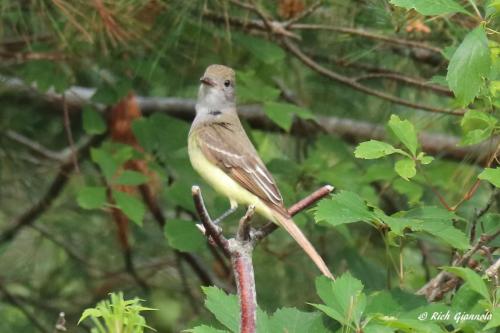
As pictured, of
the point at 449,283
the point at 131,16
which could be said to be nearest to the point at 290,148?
the point at 131,16

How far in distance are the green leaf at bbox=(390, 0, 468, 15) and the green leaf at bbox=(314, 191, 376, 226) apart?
1.92ft

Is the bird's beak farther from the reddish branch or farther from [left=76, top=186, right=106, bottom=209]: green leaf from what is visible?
the reddish branch

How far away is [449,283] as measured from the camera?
10.9 ft

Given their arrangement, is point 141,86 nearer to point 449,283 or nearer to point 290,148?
point 290,148

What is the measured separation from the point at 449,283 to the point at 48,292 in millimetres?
3474

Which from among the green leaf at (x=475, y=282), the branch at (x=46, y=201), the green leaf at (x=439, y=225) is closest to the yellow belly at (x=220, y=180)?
the green leaf at (x=439, y=225)

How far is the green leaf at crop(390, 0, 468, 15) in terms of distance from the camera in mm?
3104

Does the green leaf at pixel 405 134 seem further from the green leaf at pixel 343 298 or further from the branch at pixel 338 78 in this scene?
the branch at pixel 338 78

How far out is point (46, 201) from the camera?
19.9 ft

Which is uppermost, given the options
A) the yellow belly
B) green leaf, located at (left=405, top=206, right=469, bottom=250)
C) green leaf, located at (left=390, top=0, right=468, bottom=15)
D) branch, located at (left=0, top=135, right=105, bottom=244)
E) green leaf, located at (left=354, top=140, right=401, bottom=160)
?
green leaf, located at (left=390, top=0, right=468, bottom=15)

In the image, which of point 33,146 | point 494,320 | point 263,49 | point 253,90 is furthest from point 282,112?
point 494,320

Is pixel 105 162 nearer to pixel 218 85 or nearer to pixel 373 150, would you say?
pixel 218 85

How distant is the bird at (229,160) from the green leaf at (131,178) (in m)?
0.33

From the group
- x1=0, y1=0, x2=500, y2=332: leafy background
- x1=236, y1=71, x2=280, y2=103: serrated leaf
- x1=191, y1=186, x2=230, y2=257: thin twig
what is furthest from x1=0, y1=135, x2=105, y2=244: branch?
x1=191, y1=186, x2=230, y2=257: thin twig
